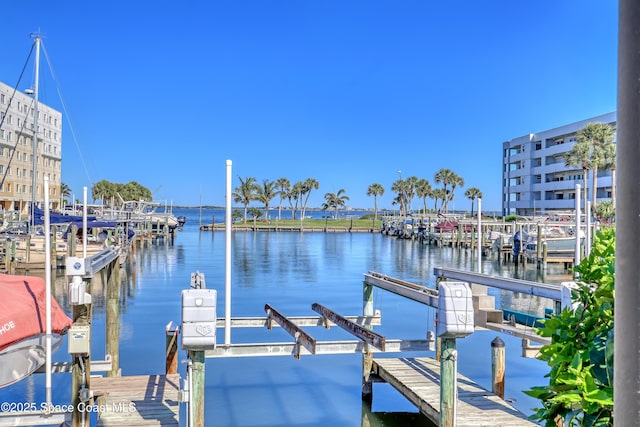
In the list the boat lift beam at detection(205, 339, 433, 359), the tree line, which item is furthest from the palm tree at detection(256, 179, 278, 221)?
the boat lift beam at detection(205, 339, 433, 359)

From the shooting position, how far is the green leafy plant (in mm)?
2555

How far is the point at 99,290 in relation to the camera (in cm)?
3072

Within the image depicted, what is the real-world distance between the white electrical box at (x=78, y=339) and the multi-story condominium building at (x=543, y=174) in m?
74.9

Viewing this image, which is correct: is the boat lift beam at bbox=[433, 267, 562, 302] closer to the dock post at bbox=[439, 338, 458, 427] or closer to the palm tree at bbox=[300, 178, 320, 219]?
the dock post at bbox=[439, 338, 458, 427]

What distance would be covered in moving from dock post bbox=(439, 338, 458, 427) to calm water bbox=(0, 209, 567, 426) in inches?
174

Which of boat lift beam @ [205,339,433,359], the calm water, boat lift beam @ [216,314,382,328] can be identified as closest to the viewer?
boat lift beam @ [205,339,433,359]

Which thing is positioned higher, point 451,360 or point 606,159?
point 606,159

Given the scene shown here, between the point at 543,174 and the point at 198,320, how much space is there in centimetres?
8842

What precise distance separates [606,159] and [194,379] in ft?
188

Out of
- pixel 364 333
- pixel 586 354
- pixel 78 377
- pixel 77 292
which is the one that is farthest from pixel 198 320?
pixel 586 354

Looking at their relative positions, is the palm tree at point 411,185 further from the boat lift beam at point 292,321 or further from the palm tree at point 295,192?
the boat lift beam at point 292,321

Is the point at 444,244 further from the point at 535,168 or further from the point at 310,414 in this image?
the point at 310,414

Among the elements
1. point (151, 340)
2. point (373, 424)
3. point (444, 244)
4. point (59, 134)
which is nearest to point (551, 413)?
point (373, 424)

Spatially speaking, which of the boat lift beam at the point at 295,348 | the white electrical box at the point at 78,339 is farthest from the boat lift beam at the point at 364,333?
the white electrical box at the point at 78,339
